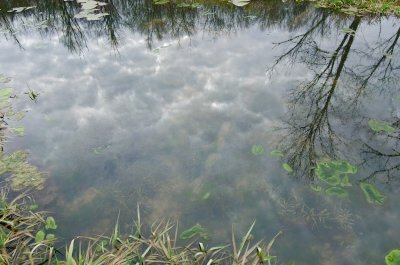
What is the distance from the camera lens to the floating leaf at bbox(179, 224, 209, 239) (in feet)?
9.40

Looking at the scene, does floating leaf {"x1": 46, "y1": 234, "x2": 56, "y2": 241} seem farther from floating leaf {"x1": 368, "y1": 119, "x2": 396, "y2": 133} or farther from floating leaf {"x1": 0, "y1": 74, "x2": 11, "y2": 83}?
floating leaf {"x1": 368, "y1": 119, "x2": 396, "y2": 133}

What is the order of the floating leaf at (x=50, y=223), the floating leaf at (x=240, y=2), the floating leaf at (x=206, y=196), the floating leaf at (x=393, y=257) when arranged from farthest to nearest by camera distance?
the floating leaf at (x=240, y=2)
the floating leaf at (x=206, y=196)
the floating leaf at (x=50, y=223)
the floating leaf at (x=393, y=257)

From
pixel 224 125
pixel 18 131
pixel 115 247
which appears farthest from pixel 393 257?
pixel 18 131

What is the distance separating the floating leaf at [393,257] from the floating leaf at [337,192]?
2.13 feet

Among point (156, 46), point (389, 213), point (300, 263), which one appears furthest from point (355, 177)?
point (156, 46)

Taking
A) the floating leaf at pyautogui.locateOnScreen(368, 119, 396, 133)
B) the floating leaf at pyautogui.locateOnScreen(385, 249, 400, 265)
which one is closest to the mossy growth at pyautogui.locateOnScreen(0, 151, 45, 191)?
the floating leaf at pyautogui.locateOnScreen(385, 249, 400, 265)

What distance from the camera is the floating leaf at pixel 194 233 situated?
9.40 ft

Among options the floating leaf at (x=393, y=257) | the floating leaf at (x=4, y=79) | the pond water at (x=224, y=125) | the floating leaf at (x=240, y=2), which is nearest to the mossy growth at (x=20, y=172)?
the pond water at (x=224, y=125)

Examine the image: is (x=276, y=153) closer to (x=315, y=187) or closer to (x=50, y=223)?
(x=315, y=187)

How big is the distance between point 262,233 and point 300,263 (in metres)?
0.41

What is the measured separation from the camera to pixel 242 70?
5.17 m

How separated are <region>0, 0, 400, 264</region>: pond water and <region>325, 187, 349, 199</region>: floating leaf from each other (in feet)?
0.09

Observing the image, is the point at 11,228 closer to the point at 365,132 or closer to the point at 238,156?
Answer: the point at 238,156

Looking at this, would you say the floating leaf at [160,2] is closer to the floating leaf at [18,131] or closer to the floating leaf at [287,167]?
the floating leaf at [18,131]
